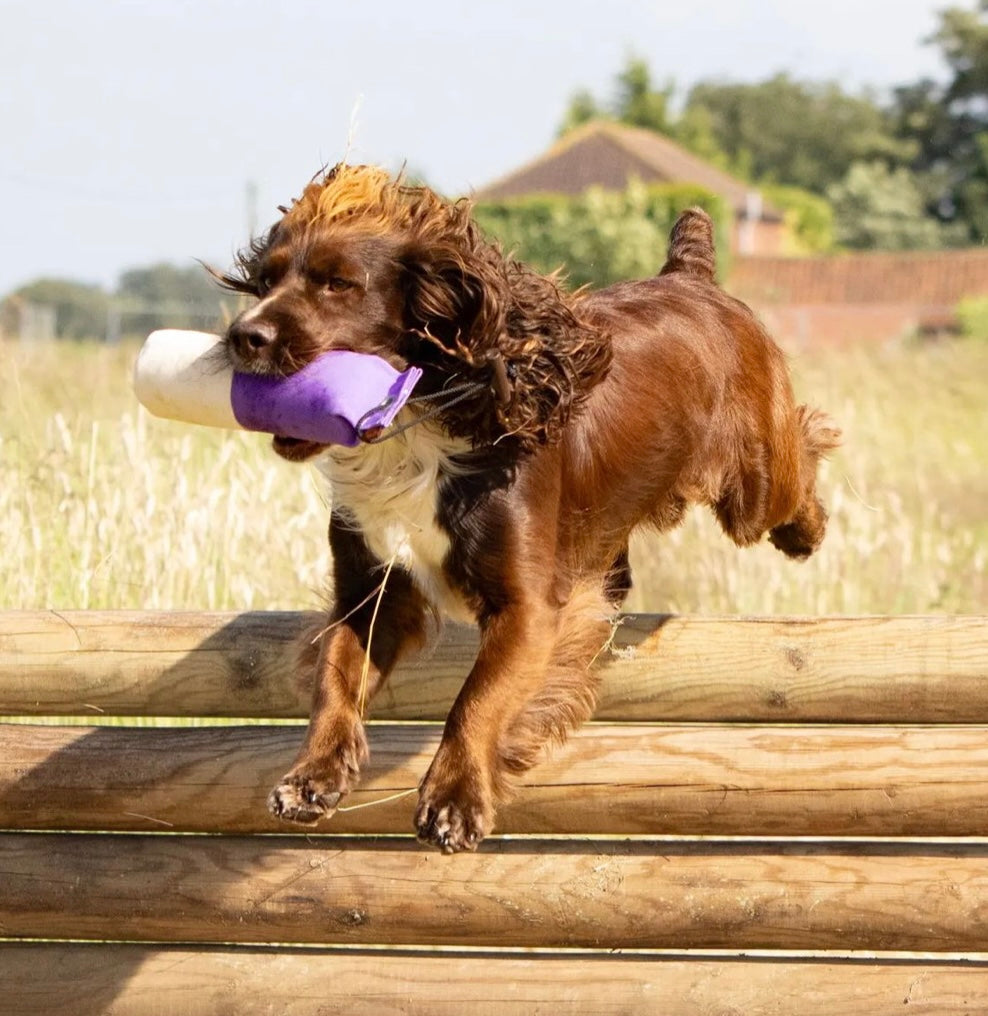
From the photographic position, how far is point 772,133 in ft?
274

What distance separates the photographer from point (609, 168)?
185ft

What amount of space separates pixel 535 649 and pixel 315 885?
A: 2.28 feet

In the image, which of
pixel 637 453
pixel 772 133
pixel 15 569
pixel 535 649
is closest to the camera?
pixel 535 649

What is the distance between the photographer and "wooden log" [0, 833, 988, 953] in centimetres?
342

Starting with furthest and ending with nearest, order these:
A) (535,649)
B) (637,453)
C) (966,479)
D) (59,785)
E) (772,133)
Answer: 1. (772,133)
2. (966,479)
3. (637,453)
4. (59,785)
5. (535,649)

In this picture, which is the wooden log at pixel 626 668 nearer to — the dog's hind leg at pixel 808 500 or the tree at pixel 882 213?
the dog's hind leg at pixel 808 500

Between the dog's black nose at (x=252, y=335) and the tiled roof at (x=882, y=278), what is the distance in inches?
1485

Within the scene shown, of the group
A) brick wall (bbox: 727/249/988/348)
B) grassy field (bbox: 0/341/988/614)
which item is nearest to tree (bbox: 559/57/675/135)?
brick wall (bbox: 727/249/988/348)

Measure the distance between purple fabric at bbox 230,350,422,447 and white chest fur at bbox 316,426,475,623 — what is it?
10.7 inches

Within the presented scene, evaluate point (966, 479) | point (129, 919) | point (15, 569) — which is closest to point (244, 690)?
point (129, 919)

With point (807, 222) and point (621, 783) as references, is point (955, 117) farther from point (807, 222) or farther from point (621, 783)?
point (621, 783)

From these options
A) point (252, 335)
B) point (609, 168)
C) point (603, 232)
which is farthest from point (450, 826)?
point (609, 168)

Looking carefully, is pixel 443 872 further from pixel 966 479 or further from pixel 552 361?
pixel 966 479

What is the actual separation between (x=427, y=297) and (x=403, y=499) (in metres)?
0.42
